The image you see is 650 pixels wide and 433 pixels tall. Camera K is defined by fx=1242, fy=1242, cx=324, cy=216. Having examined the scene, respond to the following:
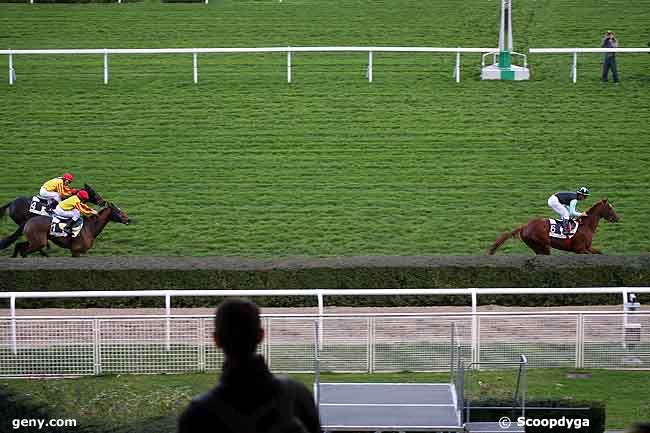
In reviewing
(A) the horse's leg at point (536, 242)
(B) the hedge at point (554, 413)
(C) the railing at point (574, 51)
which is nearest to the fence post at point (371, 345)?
(B) the hedge at point (554, 413)

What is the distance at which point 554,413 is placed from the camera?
830 centimetres

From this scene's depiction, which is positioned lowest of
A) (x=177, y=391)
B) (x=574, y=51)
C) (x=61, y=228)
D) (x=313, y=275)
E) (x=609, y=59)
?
(x=177, y=391)

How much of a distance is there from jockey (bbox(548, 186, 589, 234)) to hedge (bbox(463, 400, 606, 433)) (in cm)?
564

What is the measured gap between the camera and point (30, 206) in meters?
14.2

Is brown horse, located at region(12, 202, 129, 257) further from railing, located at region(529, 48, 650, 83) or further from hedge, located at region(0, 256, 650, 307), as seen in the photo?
railing, located at region(529, 48, 650, 83)

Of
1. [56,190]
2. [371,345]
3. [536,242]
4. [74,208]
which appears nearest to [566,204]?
[536,242]

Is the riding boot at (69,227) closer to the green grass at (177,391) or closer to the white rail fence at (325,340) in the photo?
the white rail fence at (325,340)

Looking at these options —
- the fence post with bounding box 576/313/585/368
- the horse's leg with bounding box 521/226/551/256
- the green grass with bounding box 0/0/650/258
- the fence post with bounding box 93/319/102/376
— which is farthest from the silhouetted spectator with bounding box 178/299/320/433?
the green grass with bounding box 0/0/650/258

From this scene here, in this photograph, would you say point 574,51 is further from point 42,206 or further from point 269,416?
point 269,416

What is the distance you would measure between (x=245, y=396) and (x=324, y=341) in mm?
6694

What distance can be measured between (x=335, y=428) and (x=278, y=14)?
19484mm

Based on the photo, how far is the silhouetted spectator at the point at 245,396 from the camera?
3.12 m

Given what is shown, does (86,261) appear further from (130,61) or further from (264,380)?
(130,61)

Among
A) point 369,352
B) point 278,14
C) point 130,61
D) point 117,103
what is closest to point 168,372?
point 369,352
